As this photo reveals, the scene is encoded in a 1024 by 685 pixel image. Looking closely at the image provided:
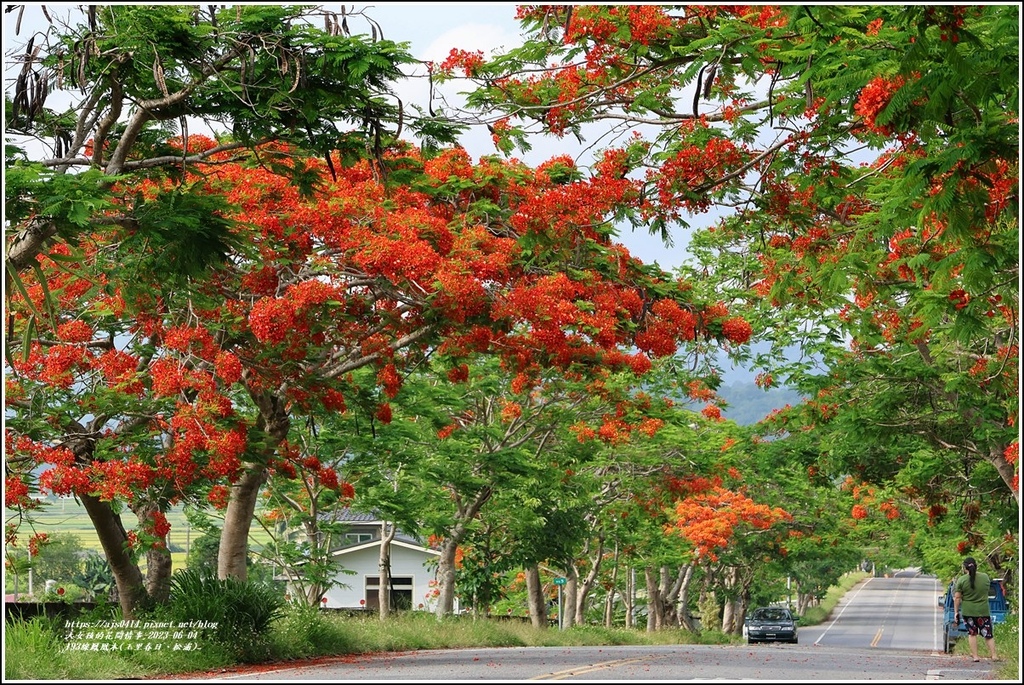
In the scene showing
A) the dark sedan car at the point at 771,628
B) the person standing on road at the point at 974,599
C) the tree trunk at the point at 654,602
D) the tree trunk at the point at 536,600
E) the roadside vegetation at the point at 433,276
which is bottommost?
the dark sedan car at the point at 771,628

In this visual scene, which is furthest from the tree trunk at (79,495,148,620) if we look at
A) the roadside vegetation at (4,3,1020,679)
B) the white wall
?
the white wall

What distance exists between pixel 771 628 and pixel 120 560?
3237 centimetres

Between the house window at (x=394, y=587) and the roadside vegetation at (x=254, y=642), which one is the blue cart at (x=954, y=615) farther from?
the house window at (x=394, y=587)

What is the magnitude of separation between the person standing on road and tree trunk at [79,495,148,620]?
11098 mm

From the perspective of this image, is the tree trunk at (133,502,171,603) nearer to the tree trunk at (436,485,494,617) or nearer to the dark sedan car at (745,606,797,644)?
the tree trunk at (436,485,494,617)

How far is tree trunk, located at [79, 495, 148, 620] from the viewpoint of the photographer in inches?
593

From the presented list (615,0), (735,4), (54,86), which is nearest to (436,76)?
(615,0)

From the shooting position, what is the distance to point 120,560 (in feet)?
50.4

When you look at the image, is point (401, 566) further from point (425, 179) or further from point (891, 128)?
point (891, 128)

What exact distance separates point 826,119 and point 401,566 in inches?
1678

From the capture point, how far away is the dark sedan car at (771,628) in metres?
43.1

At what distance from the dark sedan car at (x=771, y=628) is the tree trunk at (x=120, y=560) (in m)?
31.8

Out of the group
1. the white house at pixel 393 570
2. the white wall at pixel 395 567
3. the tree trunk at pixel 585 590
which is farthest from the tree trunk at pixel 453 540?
the white wall at pixel 395 567

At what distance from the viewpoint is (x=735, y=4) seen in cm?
1167
